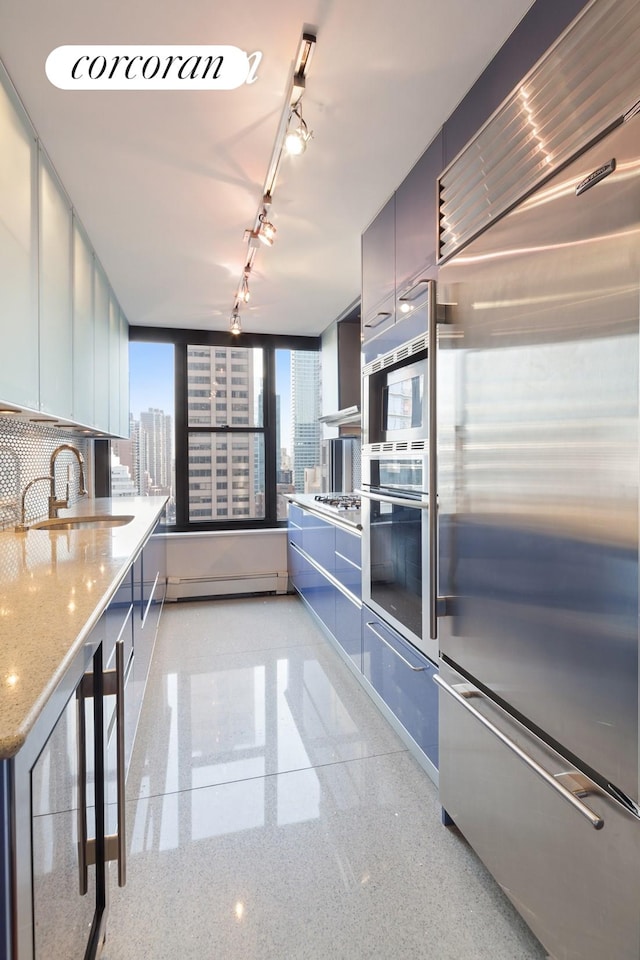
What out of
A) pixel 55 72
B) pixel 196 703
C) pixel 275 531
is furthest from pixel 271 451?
pixel 55 72

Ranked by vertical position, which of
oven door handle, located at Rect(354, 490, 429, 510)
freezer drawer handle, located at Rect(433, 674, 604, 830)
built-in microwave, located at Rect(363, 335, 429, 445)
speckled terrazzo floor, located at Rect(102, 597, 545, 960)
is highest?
built-in microwave, located at Rect(363, 335, 429, 445)

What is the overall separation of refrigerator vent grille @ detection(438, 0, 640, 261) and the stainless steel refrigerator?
0.06 metres

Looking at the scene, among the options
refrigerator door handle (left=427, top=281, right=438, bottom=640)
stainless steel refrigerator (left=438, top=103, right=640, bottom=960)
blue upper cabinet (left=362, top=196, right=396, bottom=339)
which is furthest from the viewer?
blue upper cabinet (left=362, top=196, right=396, bottom=339)

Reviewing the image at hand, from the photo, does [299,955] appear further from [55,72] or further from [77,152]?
[77,152]

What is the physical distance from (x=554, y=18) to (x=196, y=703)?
295 centimetres

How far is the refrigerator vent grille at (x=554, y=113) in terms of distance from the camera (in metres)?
0.94

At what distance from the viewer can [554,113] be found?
1.11 metres

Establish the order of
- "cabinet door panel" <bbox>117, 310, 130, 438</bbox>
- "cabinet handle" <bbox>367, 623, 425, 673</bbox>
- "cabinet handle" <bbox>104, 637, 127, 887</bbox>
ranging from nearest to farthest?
1. "cabinet handle" <bbox>104, 637, 127, 887</bbox>
2. "cabinet handle" <bbox>367, 623, 425, 673</bbox>
3. "cabinet door panel" <bbox>117, 310, 130, 438</bbox>

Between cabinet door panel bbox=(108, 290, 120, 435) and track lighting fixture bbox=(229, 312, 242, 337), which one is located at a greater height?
track lighting fixture bbox=(229, 312, 242, 337)

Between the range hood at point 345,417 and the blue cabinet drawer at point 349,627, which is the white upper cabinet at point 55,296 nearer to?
the range hood at point 345,417

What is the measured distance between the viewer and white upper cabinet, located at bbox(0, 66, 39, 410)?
4.99 feet

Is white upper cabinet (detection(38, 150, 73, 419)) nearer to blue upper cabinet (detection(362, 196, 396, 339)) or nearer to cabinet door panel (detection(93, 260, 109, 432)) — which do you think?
cabinet door panel (detection(93, 260, 109, 432))

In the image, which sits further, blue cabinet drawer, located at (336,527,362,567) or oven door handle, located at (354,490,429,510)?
blue cabinet drawer, located at (336,527,362,567)

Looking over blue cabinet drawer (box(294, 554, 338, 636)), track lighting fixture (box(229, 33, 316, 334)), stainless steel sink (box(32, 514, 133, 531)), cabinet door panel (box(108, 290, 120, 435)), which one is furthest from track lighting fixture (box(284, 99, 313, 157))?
blue cabinet drawer (box(294, 554, 338, 636))
